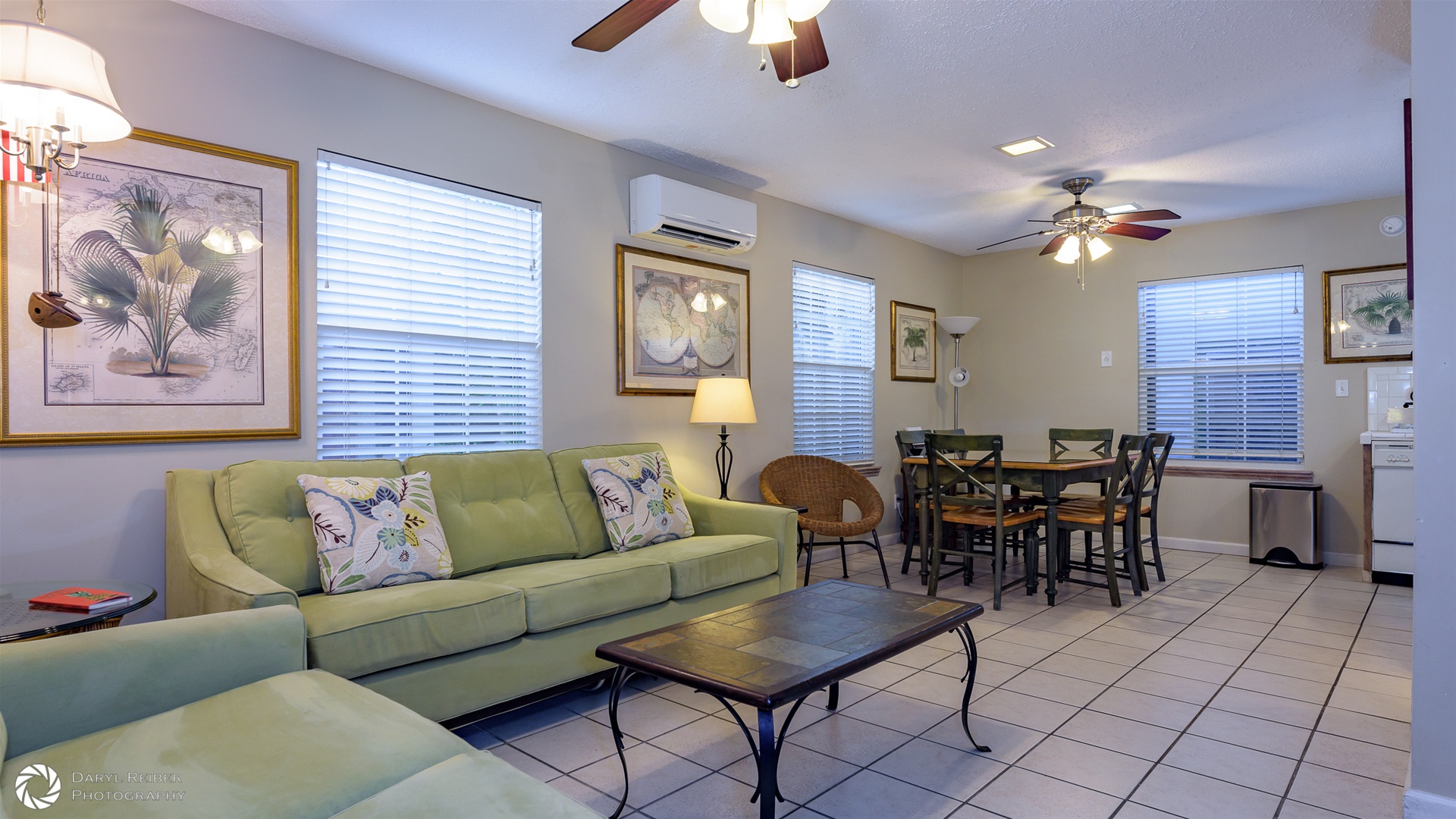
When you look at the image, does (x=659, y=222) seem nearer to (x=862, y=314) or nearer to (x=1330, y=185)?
(x=862, y=314)

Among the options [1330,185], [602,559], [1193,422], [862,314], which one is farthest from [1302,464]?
[602,559]

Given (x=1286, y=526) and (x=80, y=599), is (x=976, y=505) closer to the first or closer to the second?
(x=1286, y=526)

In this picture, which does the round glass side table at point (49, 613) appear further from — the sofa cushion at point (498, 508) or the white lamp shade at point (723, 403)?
the white lamp shade at point (723, 403)

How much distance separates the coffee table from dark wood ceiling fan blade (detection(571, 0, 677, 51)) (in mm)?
1633

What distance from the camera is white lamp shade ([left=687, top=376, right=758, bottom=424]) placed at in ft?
13.7

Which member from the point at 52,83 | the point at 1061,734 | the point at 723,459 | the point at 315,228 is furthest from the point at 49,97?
the point at 1061,734

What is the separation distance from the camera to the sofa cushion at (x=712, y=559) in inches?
124

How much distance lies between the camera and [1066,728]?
261 cm

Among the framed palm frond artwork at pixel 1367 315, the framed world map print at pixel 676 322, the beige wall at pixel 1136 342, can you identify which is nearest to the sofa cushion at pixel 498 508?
the framed world map print at pixel 676 322

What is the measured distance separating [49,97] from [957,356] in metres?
6.35

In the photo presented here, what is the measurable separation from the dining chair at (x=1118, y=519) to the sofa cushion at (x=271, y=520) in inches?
142

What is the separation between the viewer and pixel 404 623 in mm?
2299

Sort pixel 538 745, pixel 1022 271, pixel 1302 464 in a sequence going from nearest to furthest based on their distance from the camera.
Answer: pixel 538 745 < pixel 1302 464 < pixel 1022 271

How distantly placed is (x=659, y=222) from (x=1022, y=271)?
3.99 m
